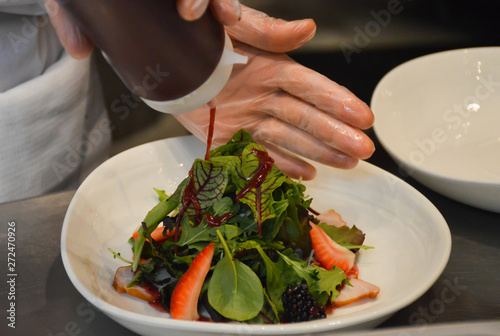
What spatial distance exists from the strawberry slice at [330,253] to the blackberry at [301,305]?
112 millimetres

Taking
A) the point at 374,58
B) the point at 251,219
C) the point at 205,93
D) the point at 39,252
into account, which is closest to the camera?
the point at 205,93

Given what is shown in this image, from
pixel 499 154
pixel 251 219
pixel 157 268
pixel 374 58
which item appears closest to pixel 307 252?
pixel 251 219

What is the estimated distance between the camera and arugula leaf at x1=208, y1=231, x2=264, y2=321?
74 cm

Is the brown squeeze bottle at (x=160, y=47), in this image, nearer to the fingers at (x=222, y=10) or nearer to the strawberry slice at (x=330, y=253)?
the fingers at (x=222, y=10)

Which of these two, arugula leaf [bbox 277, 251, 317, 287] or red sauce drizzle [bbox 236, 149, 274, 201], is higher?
red sauce drizzle [bbox 236, 149, 274, 201]

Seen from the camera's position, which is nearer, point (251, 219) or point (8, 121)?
point (251, 219)

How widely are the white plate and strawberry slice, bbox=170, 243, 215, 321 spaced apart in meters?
0.03

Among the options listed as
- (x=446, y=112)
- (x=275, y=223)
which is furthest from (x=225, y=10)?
(x=446, y=112)

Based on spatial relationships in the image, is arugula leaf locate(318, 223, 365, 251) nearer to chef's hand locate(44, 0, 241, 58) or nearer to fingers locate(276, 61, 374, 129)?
fingers locate(276, 61, 374, 129)

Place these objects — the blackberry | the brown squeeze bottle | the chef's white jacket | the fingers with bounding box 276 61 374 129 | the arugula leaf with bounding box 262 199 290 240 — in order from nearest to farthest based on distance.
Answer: the brown squeeze bottle → the blackberry → the arugula leaf with bounding box 262 199 290 240 → the fingers with bounding box 276 61 374 129 → the chef's white jacket

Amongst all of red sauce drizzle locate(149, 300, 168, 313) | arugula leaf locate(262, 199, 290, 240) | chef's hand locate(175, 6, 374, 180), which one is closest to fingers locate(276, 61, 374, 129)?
chef's hand locate(175, 6, 374, 180)

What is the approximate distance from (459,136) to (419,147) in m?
0.11

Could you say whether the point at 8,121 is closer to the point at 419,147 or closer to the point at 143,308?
the point at 143,308

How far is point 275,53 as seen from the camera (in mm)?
1061
